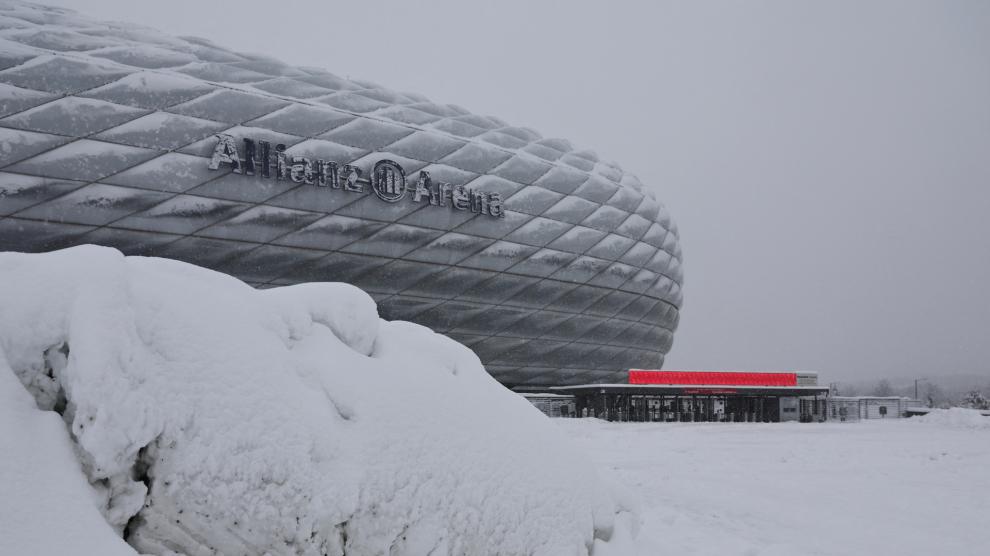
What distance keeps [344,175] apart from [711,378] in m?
19.5

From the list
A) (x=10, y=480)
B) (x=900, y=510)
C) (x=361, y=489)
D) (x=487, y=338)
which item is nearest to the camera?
(x=10, y=480)

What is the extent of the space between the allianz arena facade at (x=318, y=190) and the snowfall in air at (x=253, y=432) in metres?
19.4

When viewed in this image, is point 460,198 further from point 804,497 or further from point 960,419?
point 960,419

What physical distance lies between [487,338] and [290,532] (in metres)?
24.7

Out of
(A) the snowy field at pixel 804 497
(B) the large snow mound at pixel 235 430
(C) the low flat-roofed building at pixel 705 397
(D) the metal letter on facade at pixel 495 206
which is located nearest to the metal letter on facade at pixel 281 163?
(D) the metal letter on facade at pixel 495 206

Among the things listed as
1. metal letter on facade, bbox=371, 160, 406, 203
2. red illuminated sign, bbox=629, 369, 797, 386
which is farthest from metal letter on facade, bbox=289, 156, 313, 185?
red illuminated sign, bbox=629, 369, 797, 386

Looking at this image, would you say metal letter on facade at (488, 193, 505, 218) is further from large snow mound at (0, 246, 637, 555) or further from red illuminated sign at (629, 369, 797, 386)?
large snow mound at (0, 246, 637, 555)

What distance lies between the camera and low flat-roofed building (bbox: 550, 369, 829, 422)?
30750 millimetres

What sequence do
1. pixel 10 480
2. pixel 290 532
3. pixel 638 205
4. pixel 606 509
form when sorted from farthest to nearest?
pixel 638 205 < pixel 606 509 < pixel 290 532 < pixel 10 480

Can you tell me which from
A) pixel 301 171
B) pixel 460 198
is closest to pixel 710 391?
pixel 460 198

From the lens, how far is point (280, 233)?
2223 centimetres

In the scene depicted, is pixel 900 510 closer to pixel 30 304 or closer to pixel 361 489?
pixel 361 489

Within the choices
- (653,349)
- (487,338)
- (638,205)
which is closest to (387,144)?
(487,338)

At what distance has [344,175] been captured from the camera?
77.0 feet
